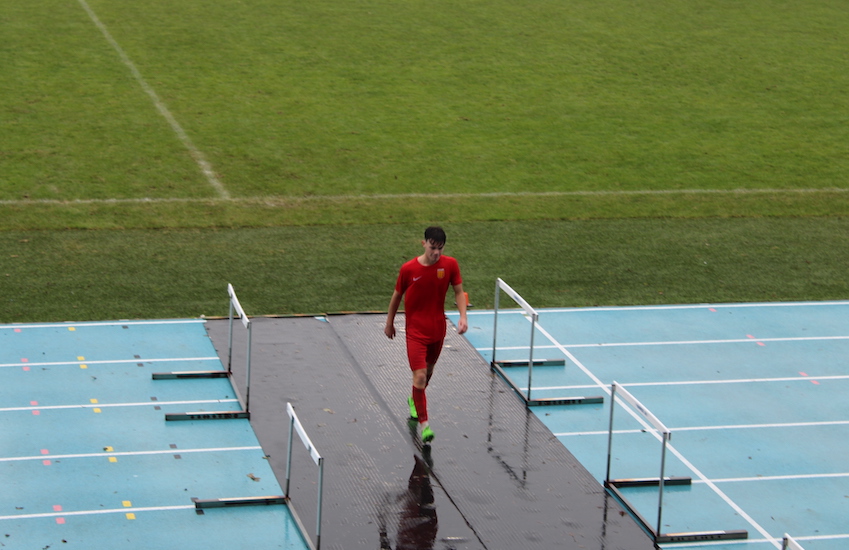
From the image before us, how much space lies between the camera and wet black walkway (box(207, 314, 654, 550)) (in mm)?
7855

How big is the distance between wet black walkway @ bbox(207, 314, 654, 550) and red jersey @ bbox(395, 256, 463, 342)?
1.02 m

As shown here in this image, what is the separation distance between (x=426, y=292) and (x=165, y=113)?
13.4 m

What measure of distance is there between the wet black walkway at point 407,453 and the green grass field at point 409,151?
60.7 inches

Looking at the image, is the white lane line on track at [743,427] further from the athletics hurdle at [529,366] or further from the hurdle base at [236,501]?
the hurdle base at [236,501]

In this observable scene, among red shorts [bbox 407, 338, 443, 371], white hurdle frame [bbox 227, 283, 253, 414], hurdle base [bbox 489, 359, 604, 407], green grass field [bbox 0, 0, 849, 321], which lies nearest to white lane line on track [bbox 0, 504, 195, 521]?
white hurdle frame [bbox 227, 283, 253, 414]

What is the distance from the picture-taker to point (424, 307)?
8.96m

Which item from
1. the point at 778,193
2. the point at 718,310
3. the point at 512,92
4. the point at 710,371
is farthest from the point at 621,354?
the point at 512,92

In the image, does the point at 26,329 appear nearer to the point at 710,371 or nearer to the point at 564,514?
the point at 564,514

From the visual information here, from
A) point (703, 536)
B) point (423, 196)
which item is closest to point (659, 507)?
point (703, 536)

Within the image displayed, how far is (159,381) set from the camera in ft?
33.7

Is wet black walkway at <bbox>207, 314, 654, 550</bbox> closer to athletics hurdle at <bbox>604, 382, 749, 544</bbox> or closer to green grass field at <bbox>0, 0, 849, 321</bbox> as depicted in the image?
athletics hurdle at <bbox>604, 382, 749, 544</bbox>

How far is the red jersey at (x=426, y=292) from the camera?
886 cm

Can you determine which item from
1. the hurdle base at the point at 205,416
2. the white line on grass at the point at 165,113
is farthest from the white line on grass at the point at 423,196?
the hurdle base at the point at 205,416

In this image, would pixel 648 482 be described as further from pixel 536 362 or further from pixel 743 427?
pixel 536 362
